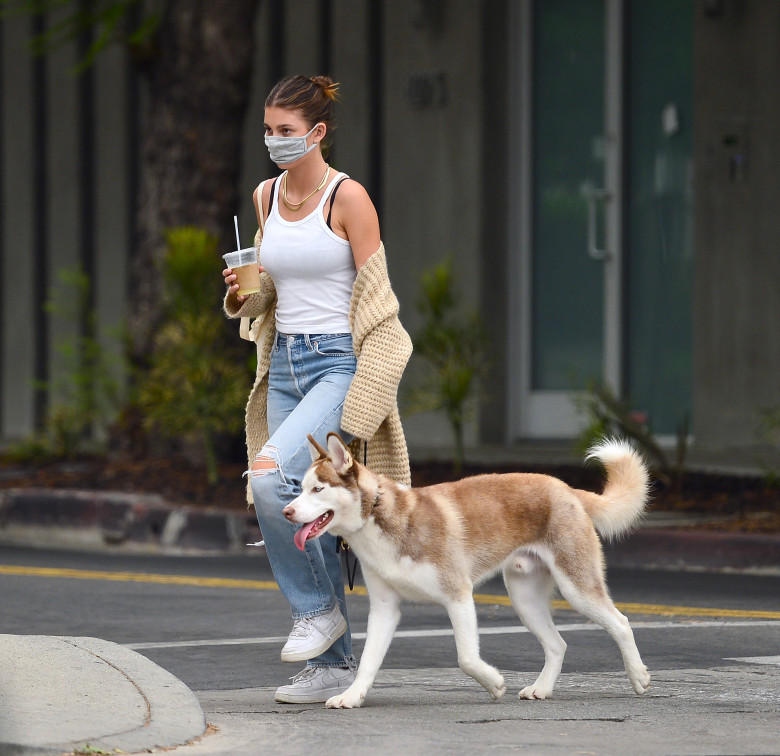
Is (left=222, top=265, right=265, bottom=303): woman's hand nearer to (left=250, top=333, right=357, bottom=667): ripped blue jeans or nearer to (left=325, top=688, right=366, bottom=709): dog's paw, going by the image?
(left=250, top=333, right=357, bottom=667): ripped blue jeans

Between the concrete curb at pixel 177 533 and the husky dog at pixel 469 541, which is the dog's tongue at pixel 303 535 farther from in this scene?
the concrete curb at pixel 177 533

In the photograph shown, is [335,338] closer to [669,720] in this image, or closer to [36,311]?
Result: [669,720]

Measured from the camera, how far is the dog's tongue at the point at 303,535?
193 inches

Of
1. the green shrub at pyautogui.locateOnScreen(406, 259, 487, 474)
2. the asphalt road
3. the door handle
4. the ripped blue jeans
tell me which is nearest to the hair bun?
the ripped blue jeans

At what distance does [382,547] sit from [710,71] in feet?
28.6

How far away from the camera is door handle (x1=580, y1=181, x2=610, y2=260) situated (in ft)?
43.4

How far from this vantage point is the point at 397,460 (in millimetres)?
5438

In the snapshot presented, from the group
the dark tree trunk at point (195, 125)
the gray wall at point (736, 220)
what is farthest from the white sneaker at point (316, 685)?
the gray wall at point (736, 220)

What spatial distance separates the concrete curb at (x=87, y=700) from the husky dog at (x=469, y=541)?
0.62 metres

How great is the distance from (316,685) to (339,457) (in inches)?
36.2

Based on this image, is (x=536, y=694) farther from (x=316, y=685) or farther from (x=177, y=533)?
(x=177, y=533)

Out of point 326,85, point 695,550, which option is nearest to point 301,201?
point 326,85

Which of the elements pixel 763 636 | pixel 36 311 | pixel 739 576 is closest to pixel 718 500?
pixel 739 576

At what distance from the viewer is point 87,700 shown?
4.75 m
